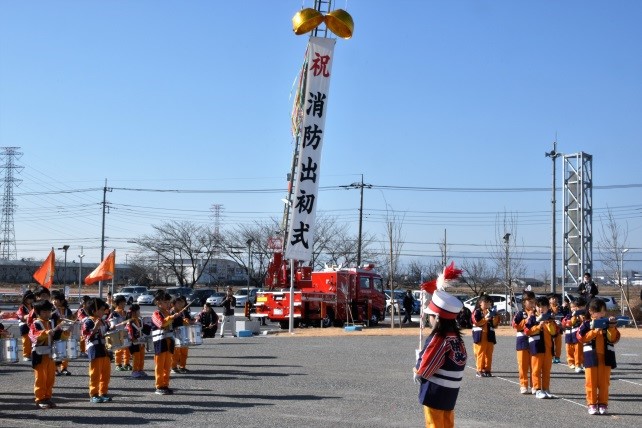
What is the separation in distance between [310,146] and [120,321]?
1425 centimetres

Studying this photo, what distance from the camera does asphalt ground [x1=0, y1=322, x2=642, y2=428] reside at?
427 inches


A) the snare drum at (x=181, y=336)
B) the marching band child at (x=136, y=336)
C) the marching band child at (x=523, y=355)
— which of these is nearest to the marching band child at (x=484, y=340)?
the marching band child at (x=523, y=355)

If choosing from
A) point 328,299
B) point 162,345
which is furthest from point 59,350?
point 328,299

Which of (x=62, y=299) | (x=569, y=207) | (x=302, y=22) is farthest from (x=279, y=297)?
(x=62, y=299)

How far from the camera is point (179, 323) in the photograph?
1456cm

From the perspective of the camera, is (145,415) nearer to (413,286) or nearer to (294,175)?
(294,175)

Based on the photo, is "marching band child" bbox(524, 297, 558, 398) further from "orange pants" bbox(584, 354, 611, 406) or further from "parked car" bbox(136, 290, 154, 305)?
"parked car" bbox(136, 290, 154, 305)

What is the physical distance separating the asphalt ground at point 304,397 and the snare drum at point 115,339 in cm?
78

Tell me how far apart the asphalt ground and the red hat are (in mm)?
3412

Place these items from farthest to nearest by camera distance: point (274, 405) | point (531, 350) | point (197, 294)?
point (197, 294), point (531, 350), point (274, 405)

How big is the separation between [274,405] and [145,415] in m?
1.97

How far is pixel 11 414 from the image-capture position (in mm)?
11234

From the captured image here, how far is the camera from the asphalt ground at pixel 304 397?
35.6ft

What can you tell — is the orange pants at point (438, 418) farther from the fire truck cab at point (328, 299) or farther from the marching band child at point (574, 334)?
the fire truck cab at point (328, 299)
